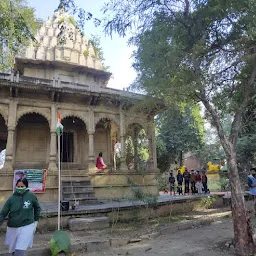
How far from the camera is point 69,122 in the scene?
1595cm

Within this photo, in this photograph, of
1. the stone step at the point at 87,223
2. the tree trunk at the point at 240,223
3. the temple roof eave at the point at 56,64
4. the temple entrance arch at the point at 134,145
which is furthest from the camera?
the temple roof eave at the point at 56,64

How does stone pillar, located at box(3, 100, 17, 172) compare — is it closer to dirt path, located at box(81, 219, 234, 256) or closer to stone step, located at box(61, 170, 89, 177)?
stone step, located at box(61, 170, 89, 177)

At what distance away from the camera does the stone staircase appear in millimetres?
11469

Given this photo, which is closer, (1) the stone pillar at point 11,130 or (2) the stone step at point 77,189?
(2) the stone step at point 77,189

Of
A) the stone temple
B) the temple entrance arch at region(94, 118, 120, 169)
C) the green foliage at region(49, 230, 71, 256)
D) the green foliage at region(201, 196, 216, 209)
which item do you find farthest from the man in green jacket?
the temple entrance arch at region(94, 118, 120, 169)

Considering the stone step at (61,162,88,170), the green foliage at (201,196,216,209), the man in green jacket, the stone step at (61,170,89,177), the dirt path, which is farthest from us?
the stone step at (61,162,88,170)

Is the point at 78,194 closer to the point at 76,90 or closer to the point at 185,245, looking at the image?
the point at 76,90

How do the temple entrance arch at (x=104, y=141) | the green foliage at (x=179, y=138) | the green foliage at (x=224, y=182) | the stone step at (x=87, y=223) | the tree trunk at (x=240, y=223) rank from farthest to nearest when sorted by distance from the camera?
the green foliage at (x=179, y=138) < the green foliage at (x=224, y=182) < the temple entrance arch at (x=104, y=141) < the stone step at (x=87, y=223) < the tree trunk at (x=240, y=223)

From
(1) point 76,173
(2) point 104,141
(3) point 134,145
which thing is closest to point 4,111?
(1) point 76,173

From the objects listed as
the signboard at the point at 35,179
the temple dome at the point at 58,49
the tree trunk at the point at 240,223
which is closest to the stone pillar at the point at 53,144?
the signboard at the point at 35,179

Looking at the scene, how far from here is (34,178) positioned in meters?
11.8

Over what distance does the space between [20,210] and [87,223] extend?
3763 millimetres

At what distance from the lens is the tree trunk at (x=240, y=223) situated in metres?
5.96

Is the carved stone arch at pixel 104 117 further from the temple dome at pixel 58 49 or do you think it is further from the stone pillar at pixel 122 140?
the temple dome at pixel 58 49
